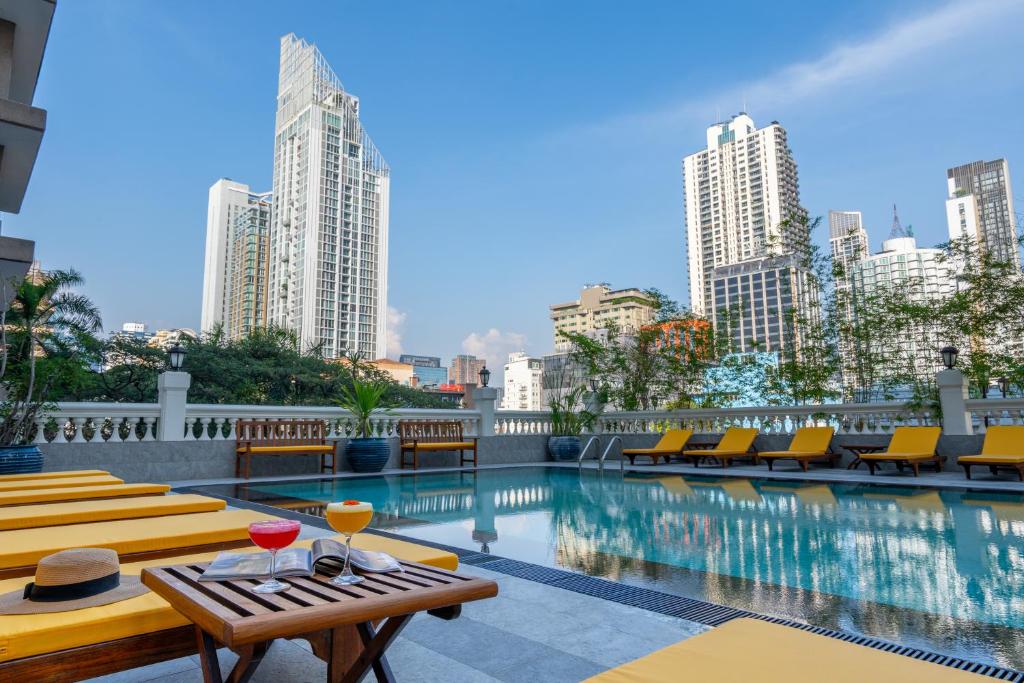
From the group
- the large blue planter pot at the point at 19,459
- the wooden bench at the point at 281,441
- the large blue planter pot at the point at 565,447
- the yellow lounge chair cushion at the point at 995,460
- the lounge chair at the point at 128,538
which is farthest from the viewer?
the large blue planter pot at the point at 565,447

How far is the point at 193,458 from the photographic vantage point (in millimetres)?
9000

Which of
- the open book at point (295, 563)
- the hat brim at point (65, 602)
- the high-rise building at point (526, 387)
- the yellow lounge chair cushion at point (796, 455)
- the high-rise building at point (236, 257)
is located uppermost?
the high-rise building at point (236, 257)

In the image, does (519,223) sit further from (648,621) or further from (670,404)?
(648,621)

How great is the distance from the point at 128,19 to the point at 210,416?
28034 mm

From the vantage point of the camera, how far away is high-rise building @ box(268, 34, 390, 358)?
79.2m

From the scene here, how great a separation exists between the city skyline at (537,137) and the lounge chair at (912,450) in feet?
14.5

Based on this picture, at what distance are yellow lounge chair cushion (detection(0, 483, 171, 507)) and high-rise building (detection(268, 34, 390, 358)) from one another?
2930 inches

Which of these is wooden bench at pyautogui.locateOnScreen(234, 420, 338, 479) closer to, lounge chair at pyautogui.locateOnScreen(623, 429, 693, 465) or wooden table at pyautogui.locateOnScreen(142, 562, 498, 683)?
lounge chair at pyautogui.locateOnScreen(623, 429, 693, 465)

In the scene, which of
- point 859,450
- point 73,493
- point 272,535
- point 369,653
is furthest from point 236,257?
point 369,653


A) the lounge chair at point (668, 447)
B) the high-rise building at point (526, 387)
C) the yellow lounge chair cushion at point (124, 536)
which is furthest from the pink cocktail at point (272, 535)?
the high-rise building at point (526, 387)

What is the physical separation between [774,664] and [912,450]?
30.7 feet

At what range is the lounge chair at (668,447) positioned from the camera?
11336mm

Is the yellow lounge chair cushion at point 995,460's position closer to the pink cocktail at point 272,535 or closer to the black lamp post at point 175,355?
the pink cocktail at point 272,535

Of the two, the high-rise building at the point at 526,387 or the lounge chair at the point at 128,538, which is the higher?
the high-rise building at the point at 526,387
